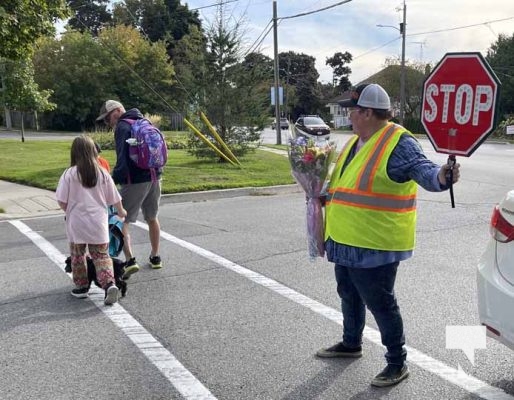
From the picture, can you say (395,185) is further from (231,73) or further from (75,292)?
(231,73)

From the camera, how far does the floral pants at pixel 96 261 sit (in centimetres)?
530

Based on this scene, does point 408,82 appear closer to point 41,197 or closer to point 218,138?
point 218,138

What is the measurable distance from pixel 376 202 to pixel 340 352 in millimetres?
1263

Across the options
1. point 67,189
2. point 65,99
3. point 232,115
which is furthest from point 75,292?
point 65,99

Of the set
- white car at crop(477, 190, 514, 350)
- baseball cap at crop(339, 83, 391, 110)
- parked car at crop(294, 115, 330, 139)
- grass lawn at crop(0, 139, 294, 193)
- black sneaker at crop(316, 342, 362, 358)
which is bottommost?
black sneaker at crop(316, 342, 362, 358)

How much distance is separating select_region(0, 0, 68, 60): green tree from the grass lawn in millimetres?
2998

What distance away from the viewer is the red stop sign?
3.04 m

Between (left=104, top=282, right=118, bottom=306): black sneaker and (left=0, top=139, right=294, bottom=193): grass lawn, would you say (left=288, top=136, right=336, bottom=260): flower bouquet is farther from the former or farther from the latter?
(left=0, top=139, right=294, bottom=193): grass lawn

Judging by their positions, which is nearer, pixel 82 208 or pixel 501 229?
pixel 501 229

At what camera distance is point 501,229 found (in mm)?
3301

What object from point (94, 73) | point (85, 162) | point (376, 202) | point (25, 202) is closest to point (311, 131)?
point (376, 202)

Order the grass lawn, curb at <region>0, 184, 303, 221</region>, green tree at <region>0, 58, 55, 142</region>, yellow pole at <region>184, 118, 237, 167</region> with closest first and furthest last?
curb at <region>0, 184, 303, 221</region>
the grass lawn
yellow pole at <region>184, 118, 237, 167</region>
green tree at <region>0, 58, 55, 142</region>

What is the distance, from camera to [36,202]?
1101 centimetres

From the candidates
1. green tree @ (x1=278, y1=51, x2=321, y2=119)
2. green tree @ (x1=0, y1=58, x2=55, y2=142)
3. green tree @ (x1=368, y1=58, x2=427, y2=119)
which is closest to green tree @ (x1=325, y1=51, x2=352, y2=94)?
green tree @ (x1=278, y1=51, x2=321, y2=119)
